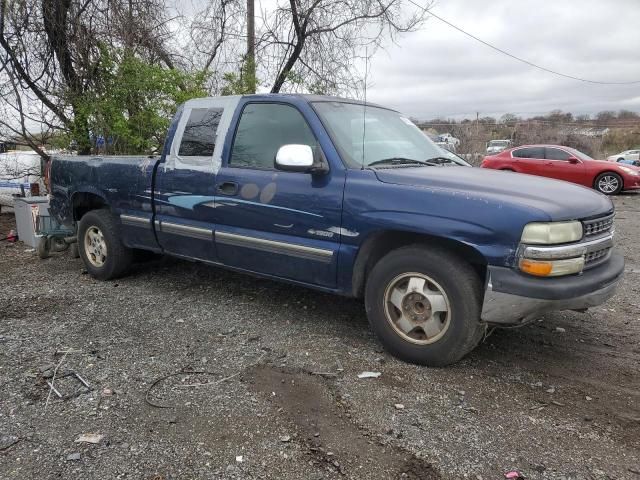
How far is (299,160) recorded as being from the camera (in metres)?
3.72

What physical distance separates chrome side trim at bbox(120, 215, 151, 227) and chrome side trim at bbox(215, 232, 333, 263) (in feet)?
3.21

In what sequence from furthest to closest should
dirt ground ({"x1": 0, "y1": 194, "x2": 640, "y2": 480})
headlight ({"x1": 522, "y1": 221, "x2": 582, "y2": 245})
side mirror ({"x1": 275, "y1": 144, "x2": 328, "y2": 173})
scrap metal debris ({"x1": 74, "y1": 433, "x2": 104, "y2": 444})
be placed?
side mirror ({"x1": 275, "y1": 144, "x2": 328, "y2": 173}) < headlight ({"x1": 522, "y1": 221, "x2": 582, "y2": 245}) < scrap metal debris ({"x1": 74, "y1": 433, "x2": 104, "y2": 444}) < dirt ground ({"x1": 0, "y1": 194, "x2": 640, "y2": 480})

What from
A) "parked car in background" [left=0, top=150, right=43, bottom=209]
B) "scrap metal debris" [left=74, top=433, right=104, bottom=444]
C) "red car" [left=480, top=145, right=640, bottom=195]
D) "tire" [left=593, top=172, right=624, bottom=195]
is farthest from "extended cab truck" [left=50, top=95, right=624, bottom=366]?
"tire" [left=593, top=172, right=624, bottom=195]

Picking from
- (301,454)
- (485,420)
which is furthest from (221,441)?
(485,420)

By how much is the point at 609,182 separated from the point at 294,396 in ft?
49.6

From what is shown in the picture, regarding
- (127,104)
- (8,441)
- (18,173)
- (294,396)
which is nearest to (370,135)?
(294,396)

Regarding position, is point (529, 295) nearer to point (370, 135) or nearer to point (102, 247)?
point (370, 135)

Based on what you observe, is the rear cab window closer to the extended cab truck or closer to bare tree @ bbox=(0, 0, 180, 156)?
the extended cab truck

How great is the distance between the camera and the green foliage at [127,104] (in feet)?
27.9

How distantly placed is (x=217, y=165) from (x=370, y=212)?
155 cm

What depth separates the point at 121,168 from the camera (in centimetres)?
525

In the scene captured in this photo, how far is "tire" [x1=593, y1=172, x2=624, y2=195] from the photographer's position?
15.3 meters

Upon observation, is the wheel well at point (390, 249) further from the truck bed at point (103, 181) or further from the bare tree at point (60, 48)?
the bare tree at point (60, 48)

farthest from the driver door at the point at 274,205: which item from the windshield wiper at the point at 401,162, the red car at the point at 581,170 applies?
the red car at the point at 581,170
